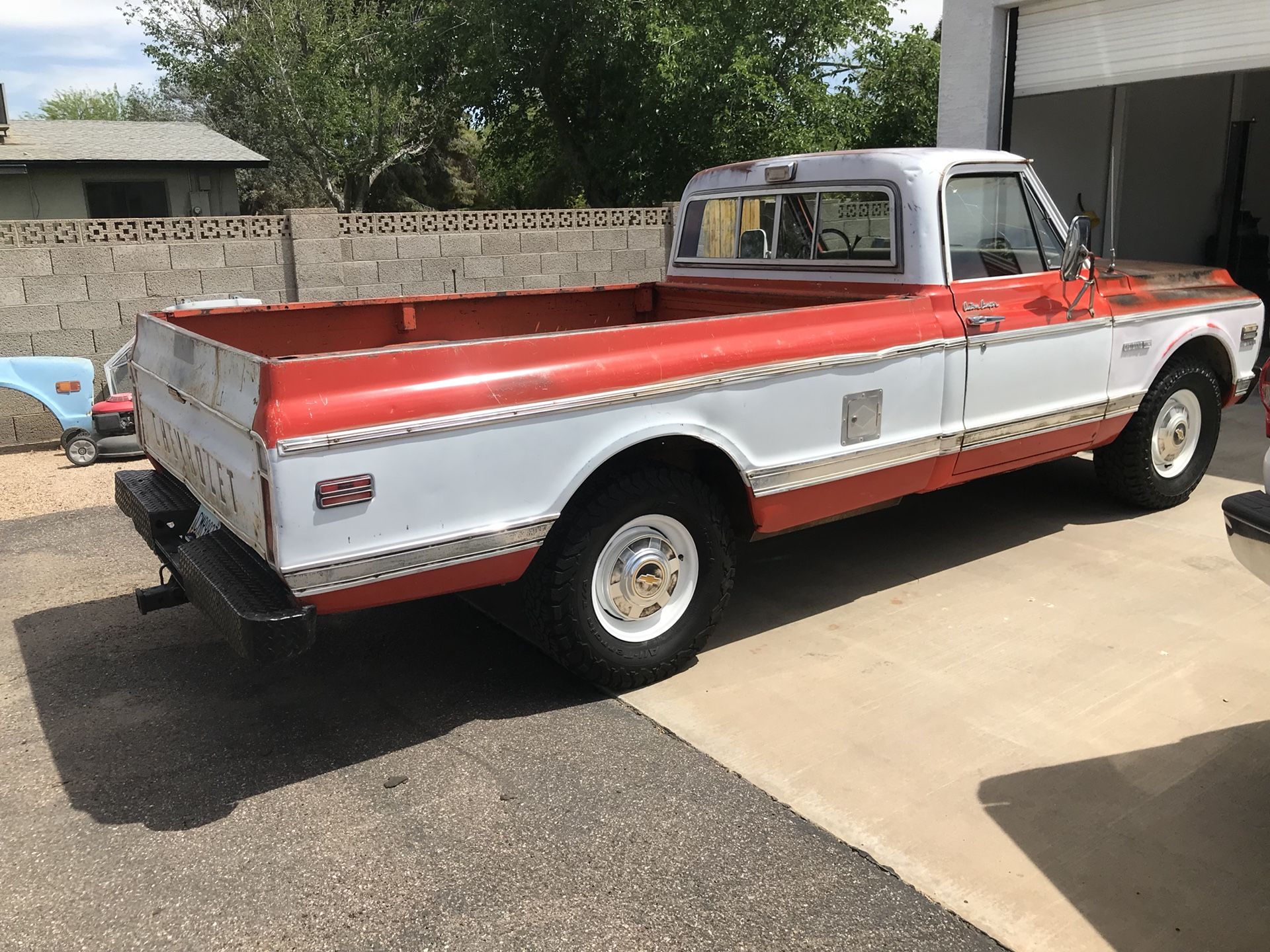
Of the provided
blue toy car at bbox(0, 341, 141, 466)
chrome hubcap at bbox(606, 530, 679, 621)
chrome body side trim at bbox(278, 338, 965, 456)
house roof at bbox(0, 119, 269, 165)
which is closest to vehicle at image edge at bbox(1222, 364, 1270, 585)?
A: chrome body side trim at bbox(278, 338, 965, 456)

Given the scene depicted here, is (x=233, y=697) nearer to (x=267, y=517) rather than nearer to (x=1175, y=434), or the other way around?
(x=267, y=517)

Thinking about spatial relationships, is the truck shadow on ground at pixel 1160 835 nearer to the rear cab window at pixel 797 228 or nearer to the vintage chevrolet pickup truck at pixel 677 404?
the vintage chevrolet pickup truck at pixel 677 404

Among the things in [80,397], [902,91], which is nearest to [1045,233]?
[80,397]

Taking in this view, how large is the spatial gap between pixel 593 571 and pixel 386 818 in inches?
43.1

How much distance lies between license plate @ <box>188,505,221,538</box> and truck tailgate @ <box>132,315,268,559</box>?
74 millimetres

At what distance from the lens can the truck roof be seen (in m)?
4.84

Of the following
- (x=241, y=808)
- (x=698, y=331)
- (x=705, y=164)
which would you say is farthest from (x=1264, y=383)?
(x=705, y=164)

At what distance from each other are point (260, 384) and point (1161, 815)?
2.96 metres

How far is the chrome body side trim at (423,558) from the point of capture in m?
3.22

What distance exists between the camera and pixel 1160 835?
309 centimetres

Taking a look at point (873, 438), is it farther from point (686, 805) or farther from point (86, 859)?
point (86, 859)

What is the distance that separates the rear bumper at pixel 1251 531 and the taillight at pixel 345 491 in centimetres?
257

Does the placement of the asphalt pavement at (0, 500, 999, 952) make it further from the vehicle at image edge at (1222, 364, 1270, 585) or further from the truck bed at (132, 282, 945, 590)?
the vehicle at image edge at (1222, 364, 1270, 585)

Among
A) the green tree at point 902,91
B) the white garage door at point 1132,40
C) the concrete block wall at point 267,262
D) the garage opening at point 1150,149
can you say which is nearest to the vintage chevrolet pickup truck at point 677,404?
the white garage door at point 1132,40
